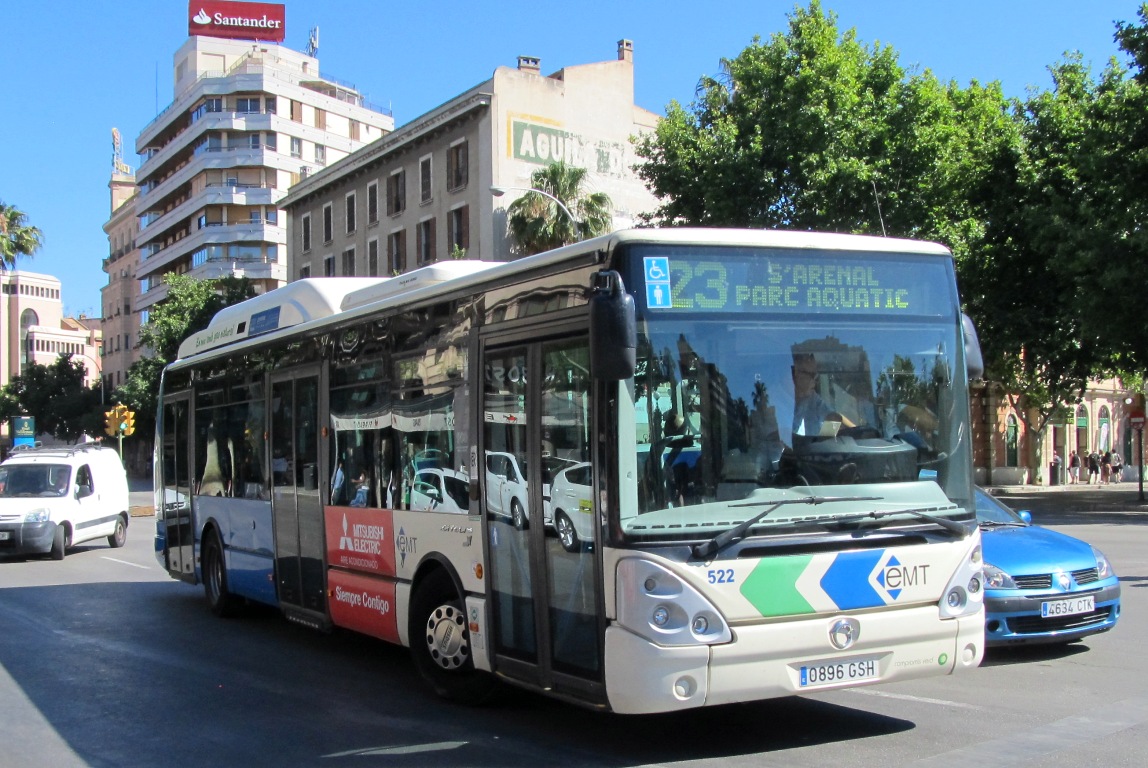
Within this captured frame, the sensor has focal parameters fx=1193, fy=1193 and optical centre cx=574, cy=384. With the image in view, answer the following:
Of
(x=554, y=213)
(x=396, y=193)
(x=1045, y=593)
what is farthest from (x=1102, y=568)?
(x=396, y=193)

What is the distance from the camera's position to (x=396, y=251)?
53656 millimetres

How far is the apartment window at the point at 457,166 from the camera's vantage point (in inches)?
1896

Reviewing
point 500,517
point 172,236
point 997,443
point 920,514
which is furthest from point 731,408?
point 172,236

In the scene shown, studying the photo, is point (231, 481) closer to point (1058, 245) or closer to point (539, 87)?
point (1058, 245)

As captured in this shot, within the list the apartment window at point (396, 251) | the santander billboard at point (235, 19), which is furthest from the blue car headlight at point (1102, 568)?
the santander billboard at point (235, 19)

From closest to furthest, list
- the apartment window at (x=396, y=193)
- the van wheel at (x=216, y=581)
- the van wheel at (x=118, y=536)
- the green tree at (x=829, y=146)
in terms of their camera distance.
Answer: the van wheel at (x=216, y=581) → the van wheel at (x=118, y=536) → the green tree at (x=829, y=146) → the apartment window at (x=396, y=193)

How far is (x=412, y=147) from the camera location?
51531mm

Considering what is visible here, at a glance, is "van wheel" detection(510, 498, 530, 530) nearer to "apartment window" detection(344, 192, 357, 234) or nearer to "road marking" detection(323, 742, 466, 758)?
"road marking" detection(323, 742, 466, 758)

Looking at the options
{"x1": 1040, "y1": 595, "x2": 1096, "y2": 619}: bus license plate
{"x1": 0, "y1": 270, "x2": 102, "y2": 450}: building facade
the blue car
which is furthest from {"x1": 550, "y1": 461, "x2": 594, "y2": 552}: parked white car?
{"x1": 0, "y1": 270, "x2": 102, "y2": 450}: building facade

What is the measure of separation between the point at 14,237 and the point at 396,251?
Result: 1557 centimetres

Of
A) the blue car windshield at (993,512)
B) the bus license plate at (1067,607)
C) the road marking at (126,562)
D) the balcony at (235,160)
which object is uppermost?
the balcony at (235,160)

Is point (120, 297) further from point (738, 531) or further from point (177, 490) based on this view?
point (738, 531)

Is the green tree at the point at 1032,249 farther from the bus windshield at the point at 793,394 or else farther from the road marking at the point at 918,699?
the bus windshield at the point at 793,394

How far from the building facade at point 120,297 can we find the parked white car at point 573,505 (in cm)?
8944
